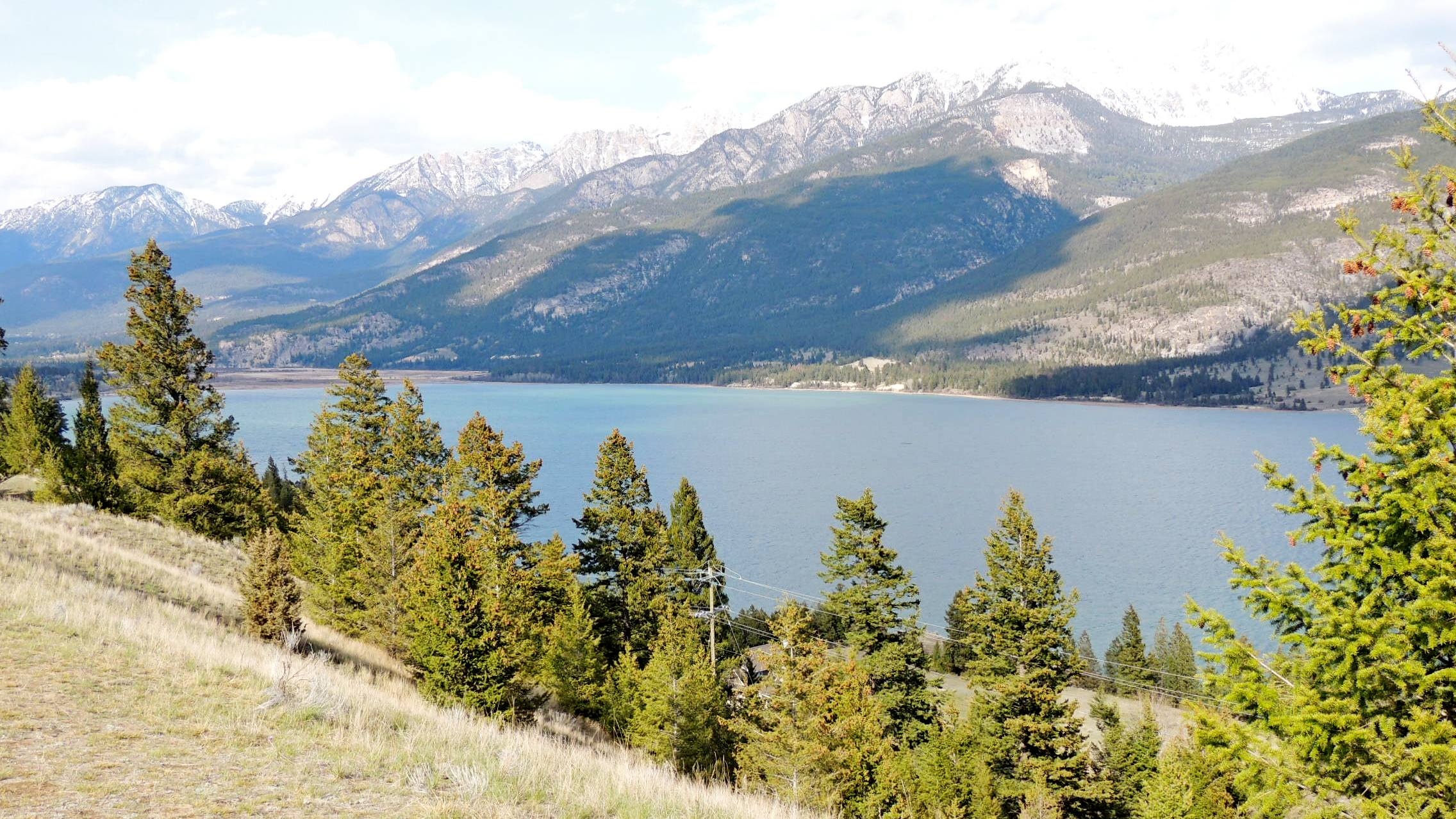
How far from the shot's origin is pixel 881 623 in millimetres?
31422

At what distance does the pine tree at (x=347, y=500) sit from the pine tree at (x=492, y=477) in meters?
3.28

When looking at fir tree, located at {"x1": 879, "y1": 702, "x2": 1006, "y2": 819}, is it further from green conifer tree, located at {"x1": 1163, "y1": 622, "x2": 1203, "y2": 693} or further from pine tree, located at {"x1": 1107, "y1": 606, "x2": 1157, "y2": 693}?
green conifer tree, located at {"x1": 1163, "y1": 622, "x2": 1203, "y2": 693}

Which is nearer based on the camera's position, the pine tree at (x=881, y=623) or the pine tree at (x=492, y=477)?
the pine tree at (x=492, y=477)

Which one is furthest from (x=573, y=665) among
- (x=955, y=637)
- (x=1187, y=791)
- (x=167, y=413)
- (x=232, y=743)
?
(x=955, y=637)

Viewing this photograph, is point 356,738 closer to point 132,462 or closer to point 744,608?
point 132,462

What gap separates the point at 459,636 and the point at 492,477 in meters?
10.3

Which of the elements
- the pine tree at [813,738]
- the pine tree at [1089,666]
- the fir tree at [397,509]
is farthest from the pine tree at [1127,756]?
the fir tree at [397,509]

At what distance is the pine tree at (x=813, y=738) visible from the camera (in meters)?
22.5

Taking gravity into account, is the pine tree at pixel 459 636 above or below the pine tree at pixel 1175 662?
above

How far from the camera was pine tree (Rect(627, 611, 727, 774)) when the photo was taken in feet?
84.7

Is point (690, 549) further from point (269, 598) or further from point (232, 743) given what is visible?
point (232, 743)

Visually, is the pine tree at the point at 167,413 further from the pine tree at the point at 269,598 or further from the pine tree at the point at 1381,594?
the pine tree at the point at 1381,594

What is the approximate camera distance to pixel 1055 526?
89812mm

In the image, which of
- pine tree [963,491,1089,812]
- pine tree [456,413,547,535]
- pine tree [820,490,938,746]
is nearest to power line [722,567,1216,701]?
pine tree [820,490,938,746]
